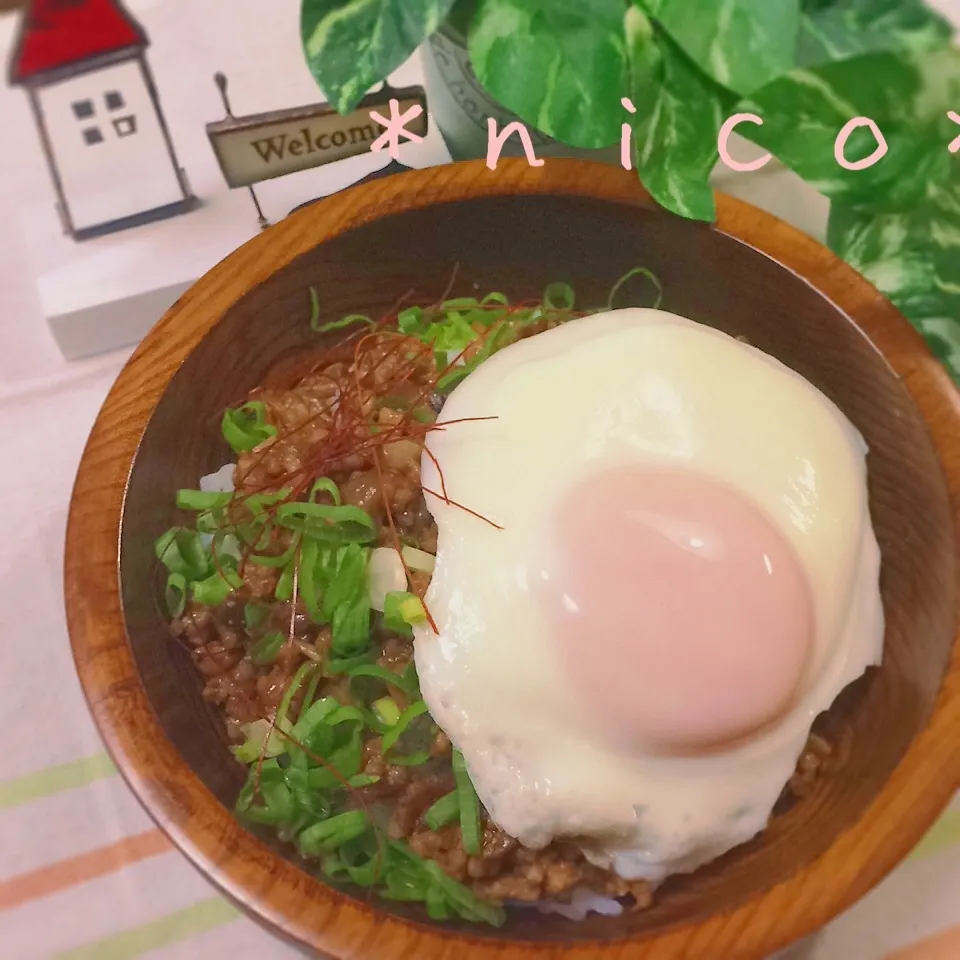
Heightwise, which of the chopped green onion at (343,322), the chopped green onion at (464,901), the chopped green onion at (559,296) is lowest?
the chopped green onion at (464,901)

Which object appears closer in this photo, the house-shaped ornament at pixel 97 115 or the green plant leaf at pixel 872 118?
the green plant leaf at pixel 872 118

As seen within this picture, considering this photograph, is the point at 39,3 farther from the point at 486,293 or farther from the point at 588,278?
the point at 588,278

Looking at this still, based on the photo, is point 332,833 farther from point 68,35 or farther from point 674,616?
point 68,35

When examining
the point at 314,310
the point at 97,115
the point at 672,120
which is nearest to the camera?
the point at 672,120

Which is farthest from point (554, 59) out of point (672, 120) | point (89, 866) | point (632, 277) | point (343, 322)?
point (89, 866)

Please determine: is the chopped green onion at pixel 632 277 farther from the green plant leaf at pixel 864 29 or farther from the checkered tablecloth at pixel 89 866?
the checkered tablecloth at pixel 89 866

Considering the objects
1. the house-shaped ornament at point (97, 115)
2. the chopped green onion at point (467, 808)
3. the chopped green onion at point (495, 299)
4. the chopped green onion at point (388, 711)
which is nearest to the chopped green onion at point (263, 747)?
the chopped green onion at point (388, 711)
